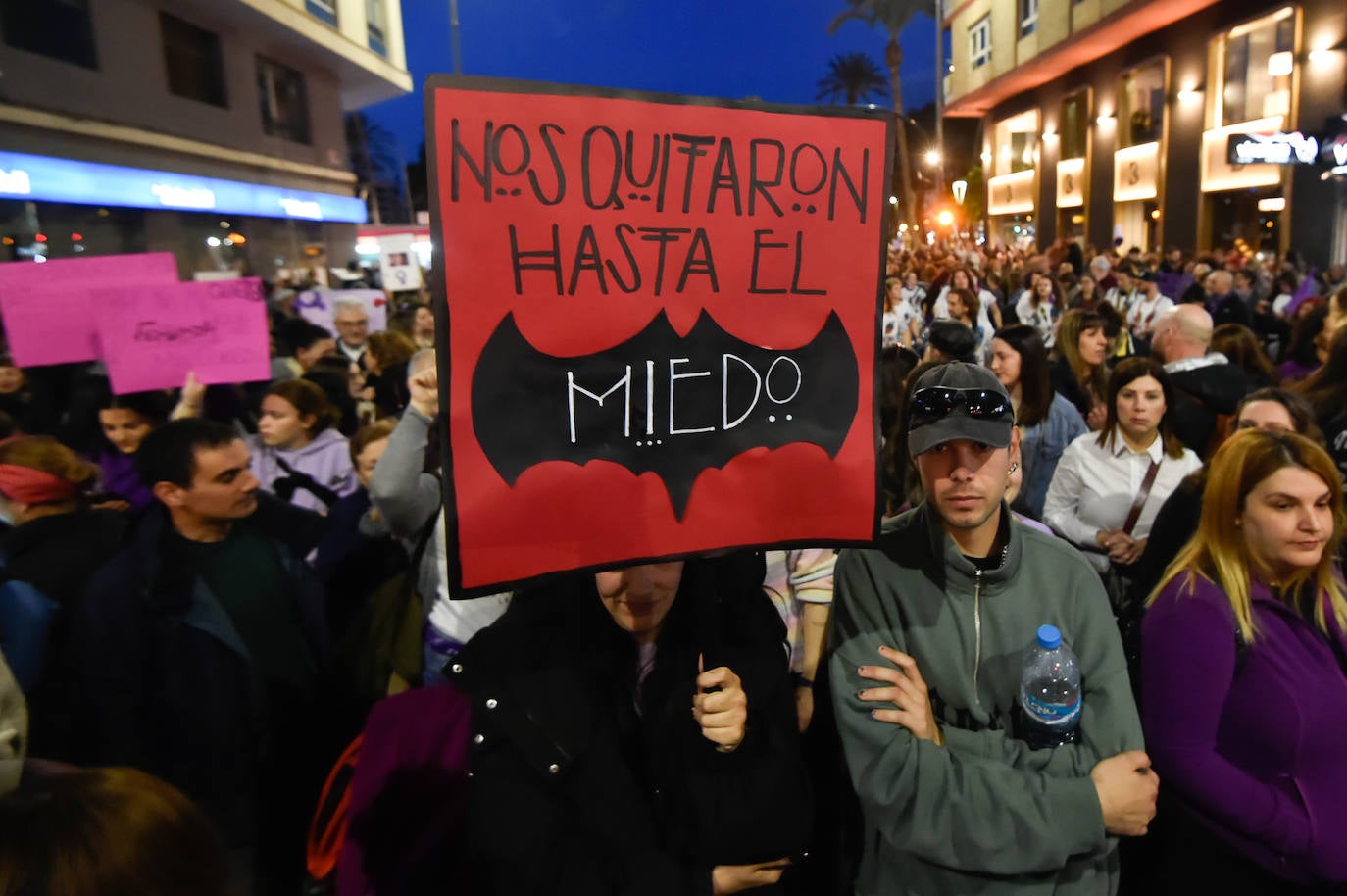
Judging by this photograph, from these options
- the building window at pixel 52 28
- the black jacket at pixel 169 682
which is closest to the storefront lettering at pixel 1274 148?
the black jacket at pixel 169 682

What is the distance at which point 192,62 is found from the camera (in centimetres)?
1836

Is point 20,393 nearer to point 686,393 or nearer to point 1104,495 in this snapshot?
point 686,393

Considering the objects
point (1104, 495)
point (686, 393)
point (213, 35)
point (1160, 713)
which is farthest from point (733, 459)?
point (213, 35)

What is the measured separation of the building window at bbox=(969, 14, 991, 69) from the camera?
109 ft

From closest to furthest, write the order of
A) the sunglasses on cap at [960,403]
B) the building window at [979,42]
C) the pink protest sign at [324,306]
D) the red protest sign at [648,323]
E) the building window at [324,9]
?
1. the red protest sign at [648,323]
2. the sunglasses on cap at [960,403]
3. the pink protest sign at [324,306]
4. the building window at [324,9]
5. the building window at [979,42]

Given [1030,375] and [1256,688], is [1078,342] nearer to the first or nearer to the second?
[1030,375]

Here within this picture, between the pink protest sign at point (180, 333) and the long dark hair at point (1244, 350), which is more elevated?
the pink protest sign at point (180, 333)

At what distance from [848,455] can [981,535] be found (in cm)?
44

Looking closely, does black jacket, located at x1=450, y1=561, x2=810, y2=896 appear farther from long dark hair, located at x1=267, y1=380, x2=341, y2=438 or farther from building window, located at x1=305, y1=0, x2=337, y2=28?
building window, located at x1=305, y1=0, x2=337, y2=28

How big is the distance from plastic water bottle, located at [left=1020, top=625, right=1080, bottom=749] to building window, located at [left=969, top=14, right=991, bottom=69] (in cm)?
3683

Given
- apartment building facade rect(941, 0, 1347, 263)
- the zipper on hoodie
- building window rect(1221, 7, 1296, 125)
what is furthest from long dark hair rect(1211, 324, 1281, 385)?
building window rect(1221, 7, 1296, 125)

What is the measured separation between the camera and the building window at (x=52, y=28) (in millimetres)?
12305

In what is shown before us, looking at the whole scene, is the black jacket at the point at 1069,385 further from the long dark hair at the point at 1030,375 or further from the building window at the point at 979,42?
the building window at the point at 979,42

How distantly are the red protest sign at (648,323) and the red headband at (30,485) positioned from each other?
2396 millimetres
